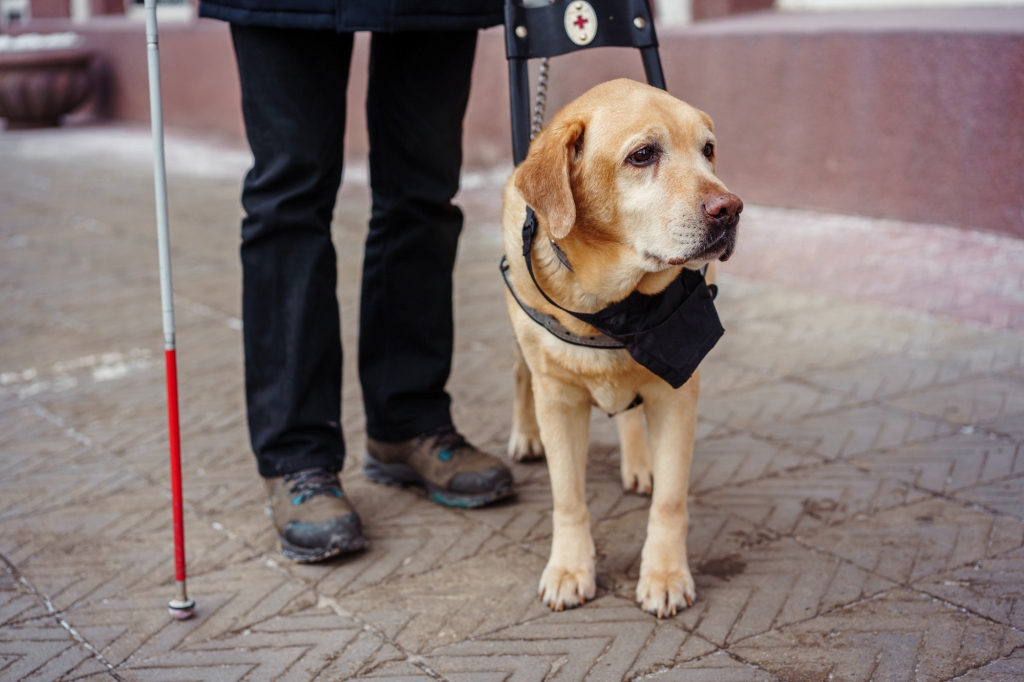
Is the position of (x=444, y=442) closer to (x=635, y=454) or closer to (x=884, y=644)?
(x=635, y=454)

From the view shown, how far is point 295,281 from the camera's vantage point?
2.92 metres

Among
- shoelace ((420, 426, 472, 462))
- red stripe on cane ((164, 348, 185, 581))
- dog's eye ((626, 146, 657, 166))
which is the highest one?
dog's eye ((626, 146, 657, 166))

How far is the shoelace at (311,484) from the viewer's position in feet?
9.58

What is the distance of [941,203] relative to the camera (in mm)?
6234

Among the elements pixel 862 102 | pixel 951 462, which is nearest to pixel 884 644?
pixel 951 462

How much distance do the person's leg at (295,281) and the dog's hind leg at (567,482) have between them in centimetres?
59

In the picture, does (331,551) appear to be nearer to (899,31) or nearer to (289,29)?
(289,29)

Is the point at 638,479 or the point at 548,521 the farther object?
the point at 638,479

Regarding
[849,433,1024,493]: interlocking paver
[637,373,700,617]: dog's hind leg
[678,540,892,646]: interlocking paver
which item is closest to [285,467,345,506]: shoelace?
[637,373,700,617]: dog's hind leg

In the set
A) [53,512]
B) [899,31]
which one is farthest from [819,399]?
[899,31]

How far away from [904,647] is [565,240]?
1220 millimetres

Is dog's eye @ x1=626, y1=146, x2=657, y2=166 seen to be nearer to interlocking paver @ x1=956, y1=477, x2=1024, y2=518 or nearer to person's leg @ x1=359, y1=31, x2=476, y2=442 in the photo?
person's leg @ x1=359, y1=31, x2=476, y2=442

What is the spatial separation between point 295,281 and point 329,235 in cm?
18

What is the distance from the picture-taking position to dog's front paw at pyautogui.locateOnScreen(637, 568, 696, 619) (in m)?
2.51
